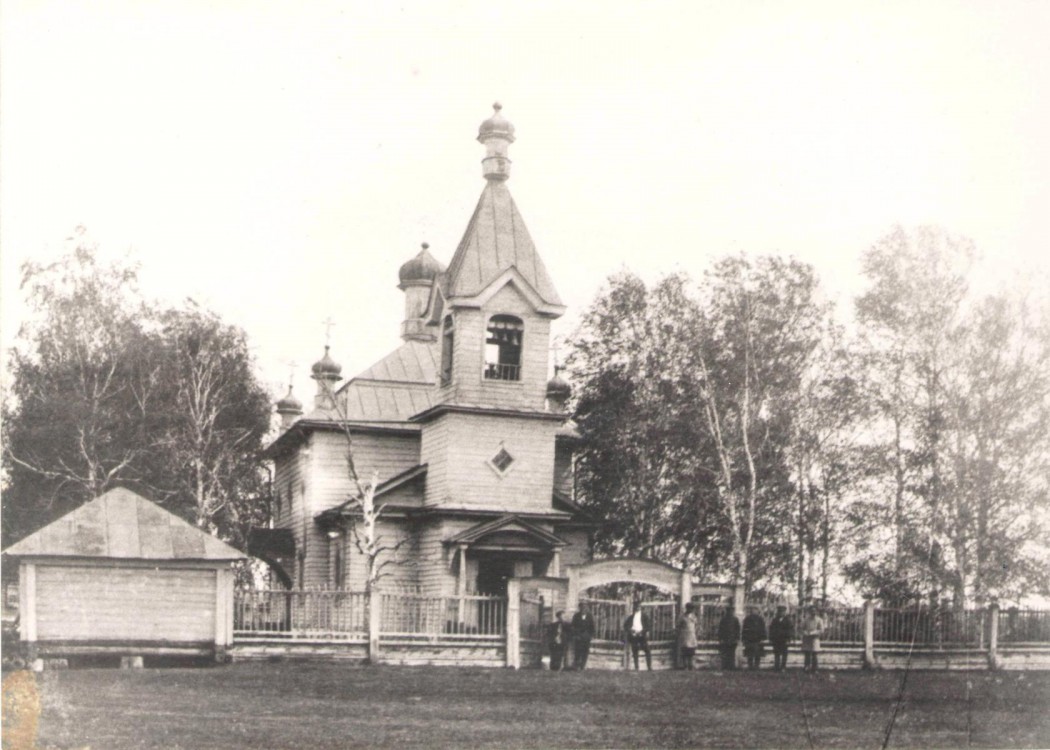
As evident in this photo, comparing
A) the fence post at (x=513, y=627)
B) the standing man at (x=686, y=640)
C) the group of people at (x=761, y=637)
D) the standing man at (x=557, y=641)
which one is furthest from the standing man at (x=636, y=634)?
the fence post at (x=513, y=627)

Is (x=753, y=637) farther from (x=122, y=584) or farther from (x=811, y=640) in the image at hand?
(x=122, y=584)

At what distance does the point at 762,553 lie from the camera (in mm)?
40719

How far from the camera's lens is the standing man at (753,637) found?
1152 inches

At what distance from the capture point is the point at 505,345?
3569 cm

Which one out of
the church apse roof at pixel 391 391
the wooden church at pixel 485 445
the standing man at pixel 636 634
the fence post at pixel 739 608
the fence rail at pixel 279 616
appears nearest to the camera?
the fence rail at pixel 279 616

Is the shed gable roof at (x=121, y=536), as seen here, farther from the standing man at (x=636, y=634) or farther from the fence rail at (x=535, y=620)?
the standing man at (x=636, y=634)

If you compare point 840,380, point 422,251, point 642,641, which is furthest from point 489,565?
point 422,251

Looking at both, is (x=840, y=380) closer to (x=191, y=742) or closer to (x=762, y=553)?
(x=762, y=553)

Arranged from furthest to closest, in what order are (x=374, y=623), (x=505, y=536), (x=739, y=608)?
(x=505, y=536) → (x=739, y=608) → (x=374, y=623)

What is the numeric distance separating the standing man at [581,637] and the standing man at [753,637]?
3.70 metres

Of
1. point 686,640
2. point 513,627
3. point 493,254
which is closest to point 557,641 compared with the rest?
point 513,627

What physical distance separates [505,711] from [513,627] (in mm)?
10804

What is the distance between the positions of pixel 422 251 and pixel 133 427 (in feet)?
46.8

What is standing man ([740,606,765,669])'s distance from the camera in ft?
96.0
